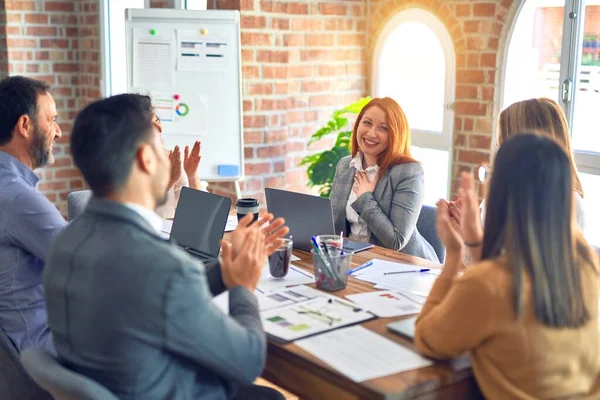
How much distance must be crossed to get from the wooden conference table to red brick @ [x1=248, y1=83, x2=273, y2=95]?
2567 millimetres

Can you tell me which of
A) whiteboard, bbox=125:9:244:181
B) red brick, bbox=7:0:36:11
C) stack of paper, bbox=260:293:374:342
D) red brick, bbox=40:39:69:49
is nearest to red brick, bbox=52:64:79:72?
red brick, bbox=40:39:69:49

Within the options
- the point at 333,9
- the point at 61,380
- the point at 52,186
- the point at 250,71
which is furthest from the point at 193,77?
the point at 61,380

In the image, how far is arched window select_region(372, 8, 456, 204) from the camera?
13.8 ft

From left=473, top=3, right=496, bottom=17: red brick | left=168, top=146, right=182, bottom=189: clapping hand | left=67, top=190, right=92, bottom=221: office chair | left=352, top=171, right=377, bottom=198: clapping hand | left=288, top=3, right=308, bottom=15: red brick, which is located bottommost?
left=67, top=190, right=92, bottom=221: office chair

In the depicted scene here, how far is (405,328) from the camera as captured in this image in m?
1.77

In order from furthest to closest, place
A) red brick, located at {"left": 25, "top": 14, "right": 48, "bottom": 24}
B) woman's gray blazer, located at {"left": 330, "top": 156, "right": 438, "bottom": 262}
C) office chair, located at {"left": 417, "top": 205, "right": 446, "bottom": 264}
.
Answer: red brick, located at {"left": 25, "top": 14, "right": 48, "bottom": 24} < office chair, located at {"left": 417, "top": 205, "right": 446, "bottom": 264} < woman's gray blazer, located at {"left": 330, "top": 156, "right": 438, "bottom": 262}

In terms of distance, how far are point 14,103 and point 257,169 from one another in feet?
6.66

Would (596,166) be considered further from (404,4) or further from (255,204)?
(255,204)

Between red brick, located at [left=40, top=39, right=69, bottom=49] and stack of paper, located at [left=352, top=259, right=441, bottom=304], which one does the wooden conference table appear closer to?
stack of paper, located at [left=352, top=259, right=441, bottom=304]

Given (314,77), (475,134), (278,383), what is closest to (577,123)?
(475,134)

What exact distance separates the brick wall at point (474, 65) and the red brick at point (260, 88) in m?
0.97

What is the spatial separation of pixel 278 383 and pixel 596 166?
2.48m

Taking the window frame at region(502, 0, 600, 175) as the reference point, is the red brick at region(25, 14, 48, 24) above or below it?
above

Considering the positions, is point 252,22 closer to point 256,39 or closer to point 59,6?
point 256,39
